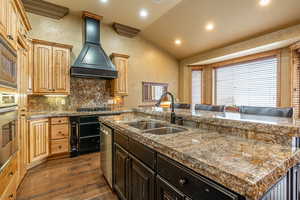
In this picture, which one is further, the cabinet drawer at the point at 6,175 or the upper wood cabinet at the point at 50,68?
the upper wood cabinet at the point at 50,68

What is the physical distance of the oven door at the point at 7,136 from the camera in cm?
131

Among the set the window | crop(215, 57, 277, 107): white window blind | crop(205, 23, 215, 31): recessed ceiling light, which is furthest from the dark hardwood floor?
crop(215, 57, 277, 107): white window blind

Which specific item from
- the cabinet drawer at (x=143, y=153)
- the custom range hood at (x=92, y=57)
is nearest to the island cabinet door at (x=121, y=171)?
the cabinet drawer at (x=143, y=153)

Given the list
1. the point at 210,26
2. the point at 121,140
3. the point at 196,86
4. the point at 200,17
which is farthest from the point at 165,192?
the point at 196,86

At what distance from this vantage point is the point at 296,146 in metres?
0.97

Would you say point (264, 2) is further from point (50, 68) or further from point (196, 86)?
point (50, 68)

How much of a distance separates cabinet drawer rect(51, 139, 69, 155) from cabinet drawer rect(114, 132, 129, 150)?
1921 mm

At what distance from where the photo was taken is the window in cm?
504

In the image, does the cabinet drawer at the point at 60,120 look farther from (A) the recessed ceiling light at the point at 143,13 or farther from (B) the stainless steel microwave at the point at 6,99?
(A) the recessed ceiling light at the point at 143,13

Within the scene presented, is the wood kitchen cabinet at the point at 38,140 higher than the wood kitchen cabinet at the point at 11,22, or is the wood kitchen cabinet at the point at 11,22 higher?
the wood kitchen cabinet at the point at 11,22

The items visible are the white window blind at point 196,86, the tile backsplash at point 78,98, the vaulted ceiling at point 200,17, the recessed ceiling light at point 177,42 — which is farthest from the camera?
the white window blind at point 196,86

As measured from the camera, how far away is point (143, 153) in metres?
1.25

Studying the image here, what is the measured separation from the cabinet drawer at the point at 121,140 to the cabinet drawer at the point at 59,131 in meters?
1.88

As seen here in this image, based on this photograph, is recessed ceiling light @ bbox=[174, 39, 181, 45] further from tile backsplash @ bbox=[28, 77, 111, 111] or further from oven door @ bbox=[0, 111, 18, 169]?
oven door @ bbox=[0, 111, 18, 169]
